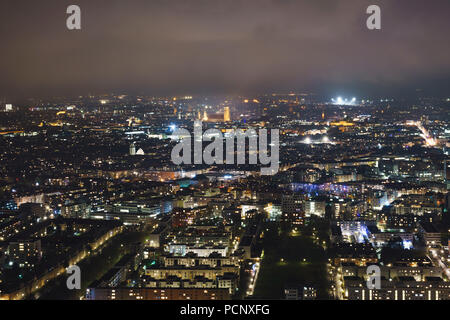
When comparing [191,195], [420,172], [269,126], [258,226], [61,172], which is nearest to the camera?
[258,226]

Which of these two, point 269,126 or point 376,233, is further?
point 269,126

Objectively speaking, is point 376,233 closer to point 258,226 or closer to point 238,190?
point 258,226

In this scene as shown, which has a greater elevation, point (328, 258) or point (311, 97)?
point (311, 97)

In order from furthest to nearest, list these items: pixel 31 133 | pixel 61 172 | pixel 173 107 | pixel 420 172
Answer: pixel 173 107 → pixel 31 133 → pixel 61 172 → pixel 420 172

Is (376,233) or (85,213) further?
(85,213)

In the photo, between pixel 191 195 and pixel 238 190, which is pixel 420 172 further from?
pixel 191 195

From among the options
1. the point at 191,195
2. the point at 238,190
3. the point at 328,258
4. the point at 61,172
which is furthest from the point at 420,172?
the point at 61,172

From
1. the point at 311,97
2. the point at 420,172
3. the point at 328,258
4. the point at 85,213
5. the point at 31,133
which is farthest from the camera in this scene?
the point at 311,97

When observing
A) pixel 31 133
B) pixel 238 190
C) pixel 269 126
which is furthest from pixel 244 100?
pixel 238 190

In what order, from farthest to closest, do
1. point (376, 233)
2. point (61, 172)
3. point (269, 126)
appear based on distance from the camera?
1. point (269, 126)
2. point (61, 172)
3. point (376, 233)
